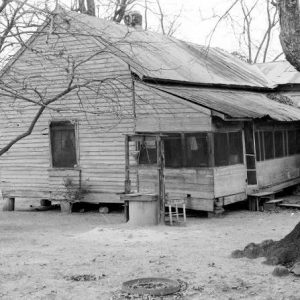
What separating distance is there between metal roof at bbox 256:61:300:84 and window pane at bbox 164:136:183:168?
9.28 metres

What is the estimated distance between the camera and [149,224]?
14.2 meters

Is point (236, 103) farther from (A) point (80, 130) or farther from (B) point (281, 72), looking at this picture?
Result: (B) point (281, 72)

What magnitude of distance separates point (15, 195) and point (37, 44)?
5.08 metres

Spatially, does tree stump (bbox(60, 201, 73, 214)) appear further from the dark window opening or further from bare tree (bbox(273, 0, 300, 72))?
bare tree (bbox(273, 0, 300, 72))

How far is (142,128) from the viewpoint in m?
17.0

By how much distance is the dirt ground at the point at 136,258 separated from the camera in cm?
825

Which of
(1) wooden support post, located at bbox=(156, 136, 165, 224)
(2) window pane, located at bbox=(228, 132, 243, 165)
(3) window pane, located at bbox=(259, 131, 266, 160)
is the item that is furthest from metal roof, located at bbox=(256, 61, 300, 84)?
(1) wooden support post, located at bbox=(156, 136, 165, 224)

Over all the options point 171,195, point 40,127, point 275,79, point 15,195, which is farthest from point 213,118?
point 275,79

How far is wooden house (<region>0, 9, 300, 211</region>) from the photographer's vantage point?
16.0m

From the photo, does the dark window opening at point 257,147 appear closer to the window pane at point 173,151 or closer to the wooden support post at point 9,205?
the window pane at point 173,151

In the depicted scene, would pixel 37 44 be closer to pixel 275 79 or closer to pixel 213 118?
pixel 213 118

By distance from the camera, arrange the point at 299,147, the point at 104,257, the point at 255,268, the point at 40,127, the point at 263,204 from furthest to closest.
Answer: the point at 299,147 → the point at 40,127 → the point at 263,204 → the point at 104,257 → the point at 255,268

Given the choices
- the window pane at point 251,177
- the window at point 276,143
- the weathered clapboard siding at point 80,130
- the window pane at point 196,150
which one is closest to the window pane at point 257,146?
the window at point 276,143

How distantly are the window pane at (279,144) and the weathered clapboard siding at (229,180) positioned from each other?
290 cm
